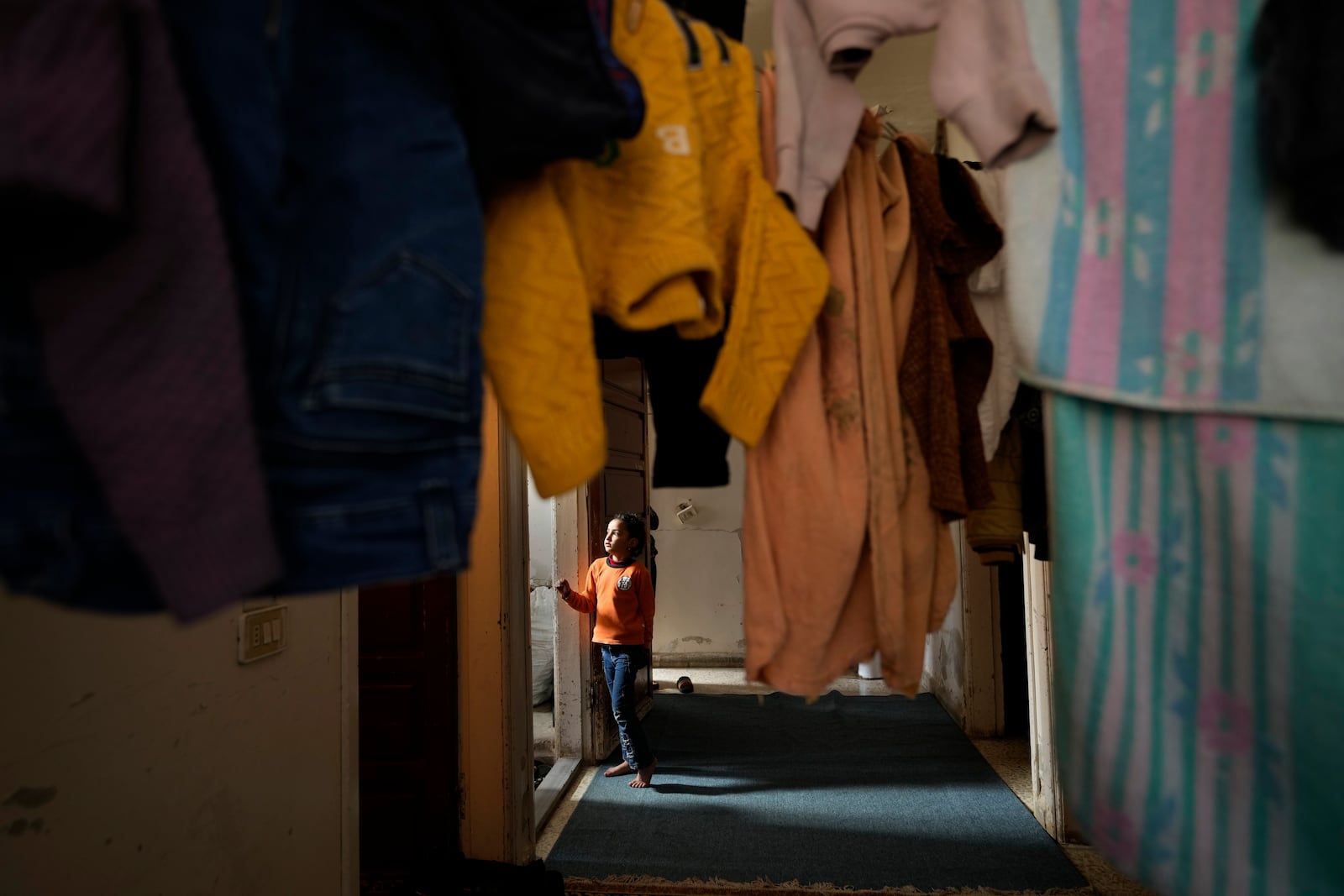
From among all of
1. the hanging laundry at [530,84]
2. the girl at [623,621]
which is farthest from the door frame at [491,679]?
the hanging laundry at [530,84]

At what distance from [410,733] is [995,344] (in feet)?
7.62

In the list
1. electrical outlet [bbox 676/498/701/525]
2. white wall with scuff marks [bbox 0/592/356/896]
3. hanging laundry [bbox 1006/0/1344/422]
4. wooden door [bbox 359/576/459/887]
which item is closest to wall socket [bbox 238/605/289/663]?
white wall with scuff marks [bbox 0/592/356/896]

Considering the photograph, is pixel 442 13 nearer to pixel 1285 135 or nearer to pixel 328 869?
pixel 1285 135

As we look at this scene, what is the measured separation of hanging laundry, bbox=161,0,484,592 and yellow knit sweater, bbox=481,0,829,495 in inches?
3.2

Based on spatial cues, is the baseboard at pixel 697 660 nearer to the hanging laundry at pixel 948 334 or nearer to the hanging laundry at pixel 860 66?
the hanging laundry at pixel 948 334

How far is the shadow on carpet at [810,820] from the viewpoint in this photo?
2.36 meters

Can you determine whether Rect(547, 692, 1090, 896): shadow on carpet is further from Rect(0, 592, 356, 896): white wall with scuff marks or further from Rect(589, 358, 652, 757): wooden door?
Rect(0, 592, 356, 896): white wall with scuff marks

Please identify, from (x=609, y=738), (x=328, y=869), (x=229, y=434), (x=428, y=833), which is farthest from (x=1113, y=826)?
(x=609, y=738)

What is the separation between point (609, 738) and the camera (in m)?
3.57

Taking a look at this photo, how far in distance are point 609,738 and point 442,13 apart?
11.7ft

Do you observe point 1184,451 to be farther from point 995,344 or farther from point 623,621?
point 623,621

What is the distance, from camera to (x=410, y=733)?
243 cm

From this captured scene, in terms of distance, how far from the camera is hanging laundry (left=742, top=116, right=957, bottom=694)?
2.29 feet

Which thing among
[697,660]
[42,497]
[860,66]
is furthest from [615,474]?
[42,497]
